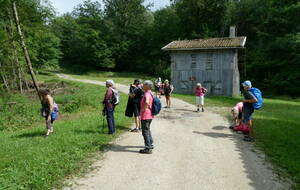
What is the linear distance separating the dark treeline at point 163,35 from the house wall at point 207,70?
11.2 metres

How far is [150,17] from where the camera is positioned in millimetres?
61219

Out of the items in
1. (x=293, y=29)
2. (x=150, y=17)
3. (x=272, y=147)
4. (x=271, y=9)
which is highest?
(x=150, y=17)

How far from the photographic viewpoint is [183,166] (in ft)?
19.6

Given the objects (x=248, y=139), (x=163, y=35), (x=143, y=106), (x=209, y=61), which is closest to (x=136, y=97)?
(x=143, y=106)

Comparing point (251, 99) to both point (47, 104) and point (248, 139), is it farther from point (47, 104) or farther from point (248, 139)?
point (47, 104)

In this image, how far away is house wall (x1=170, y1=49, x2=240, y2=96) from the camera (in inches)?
1076

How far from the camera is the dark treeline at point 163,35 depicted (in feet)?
120

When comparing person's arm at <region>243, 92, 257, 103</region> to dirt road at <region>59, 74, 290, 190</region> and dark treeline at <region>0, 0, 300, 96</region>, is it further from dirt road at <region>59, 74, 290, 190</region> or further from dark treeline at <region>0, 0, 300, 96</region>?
dark treeline at <region>0, 0, 300, 96</region>

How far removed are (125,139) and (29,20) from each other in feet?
49.2

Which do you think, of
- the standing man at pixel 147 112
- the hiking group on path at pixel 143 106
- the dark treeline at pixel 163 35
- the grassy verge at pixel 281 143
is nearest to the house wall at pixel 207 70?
the dark treeline at pixel 163 35

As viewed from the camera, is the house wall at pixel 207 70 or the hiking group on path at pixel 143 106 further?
the house wall at pixel 207 70

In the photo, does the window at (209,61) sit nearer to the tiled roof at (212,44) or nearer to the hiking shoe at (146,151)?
the tiled roof at (212,44)

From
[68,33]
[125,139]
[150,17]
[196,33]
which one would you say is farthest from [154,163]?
[68,33]

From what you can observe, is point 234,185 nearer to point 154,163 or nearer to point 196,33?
point 154,163
